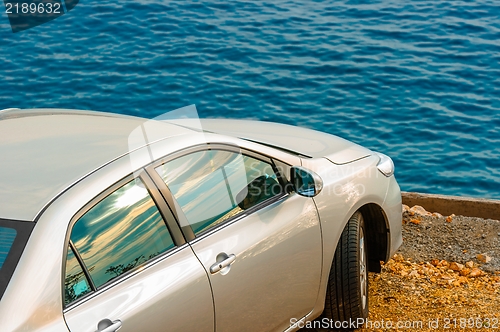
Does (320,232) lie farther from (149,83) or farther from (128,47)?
(128,47)

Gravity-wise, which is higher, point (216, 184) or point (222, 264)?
→ point (216, 184)

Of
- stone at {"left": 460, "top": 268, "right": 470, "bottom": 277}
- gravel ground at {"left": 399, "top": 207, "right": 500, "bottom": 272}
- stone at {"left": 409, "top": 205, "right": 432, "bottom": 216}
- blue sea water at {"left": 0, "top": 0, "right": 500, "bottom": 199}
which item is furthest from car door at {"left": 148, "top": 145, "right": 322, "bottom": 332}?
blue sea water at {"left": 0, "top": 0, "right": 500, "bottom": 199}

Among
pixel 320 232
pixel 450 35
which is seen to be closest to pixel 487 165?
pixel 450 35

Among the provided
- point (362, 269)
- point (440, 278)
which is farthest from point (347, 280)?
point (440, 278)

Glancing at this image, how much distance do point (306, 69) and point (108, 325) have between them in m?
11.0

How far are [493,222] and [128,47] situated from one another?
9640 millimetres

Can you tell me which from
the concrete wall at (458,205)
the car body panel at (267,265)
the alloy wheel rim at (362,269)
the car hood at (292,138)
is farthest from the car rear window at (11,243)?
the concrete wall at (458,205)

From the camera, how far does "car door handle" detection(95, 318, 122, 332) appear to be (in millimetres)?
3043

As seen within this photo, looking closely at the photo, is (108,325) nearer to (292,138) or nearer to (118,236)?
(118,236)

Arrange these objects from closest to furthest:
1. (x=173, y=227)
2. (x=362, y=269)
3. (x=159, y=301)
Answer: (x=159, y=301) → (x=173, y=227) → (x=362, y=269)

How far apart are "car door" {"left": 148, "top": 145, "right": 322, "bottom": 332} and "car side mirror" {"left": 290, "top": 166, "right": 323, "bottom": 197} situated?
0.23ft

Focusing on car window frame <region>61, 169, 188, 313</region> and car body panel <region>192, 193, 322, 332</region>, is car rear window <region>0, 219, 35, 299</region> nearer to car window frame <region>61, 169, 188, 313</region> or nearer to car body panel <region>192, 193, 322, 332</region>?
car window frame <region>61, 169, 188, 313</region>

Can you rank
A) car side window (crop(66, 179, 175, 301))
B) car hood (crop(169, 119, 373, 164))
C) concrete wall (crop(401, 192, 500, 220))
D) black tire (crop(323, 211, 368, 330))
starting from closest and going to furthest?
1. car side window (crop(66, 179, 175, 301))
2. black tire (crop(323, 211, 368, 330))
3. car hood (crop(169, 119, 373, 164))
4. concrete wall (crop(401, 192, 500, 220))

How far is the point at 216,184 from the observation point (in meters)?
4.03
